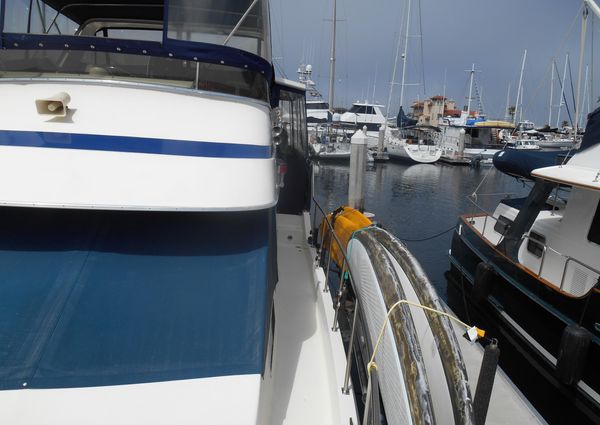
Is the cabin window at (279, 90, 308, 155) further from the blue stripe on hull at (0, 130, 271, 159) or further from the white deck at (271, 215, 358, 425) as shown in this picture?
the blue stripe on hull at (0, 130, 271, 159)

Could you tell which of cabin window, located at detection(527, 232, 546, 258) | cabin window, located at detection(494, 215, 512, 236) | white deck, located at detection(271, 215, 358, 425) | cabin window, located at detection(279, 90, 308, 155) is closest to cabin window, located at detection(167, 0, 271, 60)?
white deck, located at detection(271, 215, 358, 425)

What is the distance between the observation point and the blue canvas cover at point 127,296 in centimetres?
206

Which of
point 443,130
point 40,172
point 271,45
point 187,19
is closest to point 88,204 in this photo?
point 40,172

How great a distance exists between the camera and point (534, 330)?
6.87 m

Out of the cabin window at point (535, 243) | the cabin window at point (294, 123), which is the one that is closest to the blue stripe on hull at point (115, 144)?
the cabin window at point (294, 123)

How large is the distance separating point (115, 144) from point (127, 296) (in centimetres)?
96

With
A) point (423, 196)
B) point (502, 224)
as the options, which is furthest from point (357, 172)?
point (423, 196)

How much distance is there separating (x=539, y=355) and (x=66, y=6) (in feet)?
28.2

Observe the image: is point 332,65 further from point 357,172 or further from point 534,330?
point 534,330

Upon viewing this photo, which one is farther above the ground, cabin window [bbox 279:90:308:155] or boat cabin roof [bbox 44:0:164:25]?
Answer: boat cabin roof [bbox 44:0:164:25]

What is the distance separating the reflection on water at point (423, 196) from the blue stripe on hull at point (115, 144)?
27.6 ft

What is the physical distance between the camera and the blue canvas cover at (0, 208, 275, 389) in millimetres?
2062

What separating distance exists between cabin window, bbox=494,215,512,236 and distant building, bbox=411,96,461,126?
62795 millimetres

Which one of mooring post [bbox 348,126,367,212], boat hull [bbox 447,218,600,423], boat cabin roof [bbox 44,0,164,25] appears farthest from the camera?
mooring post [bbox 348,126,367,212]
